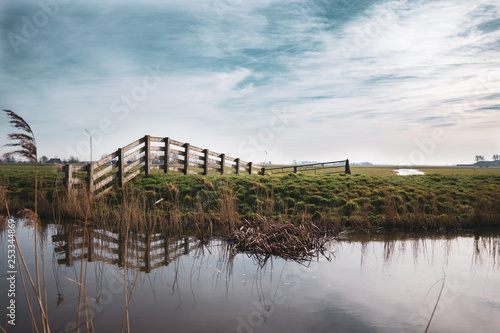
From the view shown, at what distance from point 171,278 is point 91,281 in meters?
1.29

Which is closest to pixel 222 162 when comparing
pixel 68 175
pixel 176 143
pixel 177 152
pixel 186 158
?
pixel 186 158

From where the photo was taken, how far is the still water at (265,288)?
4.40 meters

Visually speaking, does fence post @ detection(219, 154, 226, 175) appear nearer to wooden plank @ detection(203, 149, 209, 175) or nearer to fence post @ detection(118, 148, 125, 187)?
wooden plank @ detection(203, 149, 209, 175)

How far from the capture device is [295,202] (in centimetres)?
1264

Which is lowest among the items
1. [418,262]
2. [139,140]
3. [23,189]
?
[418,262]

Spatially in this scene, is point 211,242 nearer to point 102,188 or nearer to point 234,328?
point 234,328

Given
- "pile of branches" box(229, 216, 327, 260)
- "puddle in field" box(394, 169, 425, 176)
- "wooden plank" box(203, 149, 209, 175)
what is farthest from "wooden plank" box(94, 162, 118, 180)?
"puddle in field" box(394, 169, 425, 176)

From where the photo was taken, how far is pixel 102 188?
536 inches

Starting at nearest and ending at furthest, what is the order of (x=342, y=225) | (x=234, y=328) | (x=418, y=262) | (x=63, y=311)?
(x=234, y=328)
(x=63, y=311)
(x=418, y=262)
(x=342, y=225)

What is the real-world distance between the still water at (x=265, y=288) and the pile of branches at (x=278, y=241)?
1.12 feet

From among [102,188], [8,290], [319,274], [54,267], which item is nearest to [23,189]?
[102,188]

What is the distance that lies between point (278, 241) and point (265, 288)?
8.17 feet

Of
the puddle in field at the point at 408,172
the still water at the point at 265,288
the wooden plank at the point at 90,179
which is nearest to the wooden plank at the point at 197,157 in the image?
the wooden plank at the point at 90,179

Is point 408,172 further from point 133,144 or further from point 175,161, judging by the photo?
point 133,144
